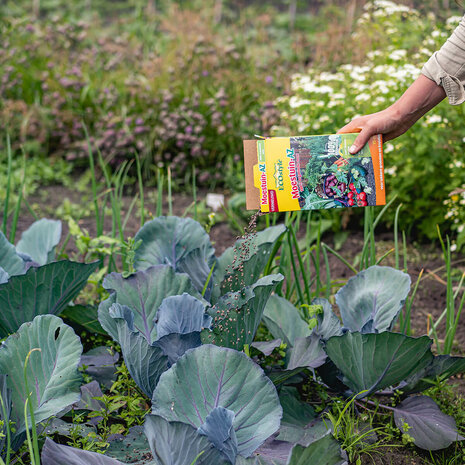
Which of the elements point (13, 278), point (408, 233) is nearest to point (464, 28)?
point (13, 278)

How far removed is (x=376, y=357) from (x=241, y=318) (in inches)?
13.6

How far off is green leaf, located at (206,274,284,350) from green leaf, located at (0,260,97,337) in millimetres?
418

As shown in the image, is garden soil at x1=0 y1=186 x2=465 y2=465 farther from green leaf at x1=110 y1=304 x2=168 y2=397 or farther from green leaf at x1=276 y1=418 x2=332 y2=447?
green leaf at x1=110 y1=304 x2=168 y2=397

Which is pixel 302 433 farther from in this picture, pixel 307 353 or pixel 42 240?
pixel 42 240

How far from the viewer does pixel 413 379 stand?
1551mm

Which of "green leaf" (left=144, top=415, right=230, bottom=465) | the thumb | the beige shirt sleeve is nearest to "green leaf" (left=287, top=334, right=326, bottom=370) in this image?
"green leaf" (left=144, top=415, right=230, bottom=465)

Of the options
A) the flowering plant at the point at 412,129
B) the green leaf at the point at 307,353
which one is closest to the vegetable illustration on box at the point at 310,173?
the green leaf at the point at 307,353

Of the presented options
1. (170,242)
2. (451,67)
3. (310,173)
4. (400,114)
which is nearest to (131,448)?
(170,242)

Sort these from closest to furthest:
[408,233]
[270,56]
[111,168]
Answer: [408,233], [111,168], [270,56]

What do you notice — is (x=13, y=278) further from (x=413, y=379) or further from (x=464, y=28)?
(x=464, y=28)

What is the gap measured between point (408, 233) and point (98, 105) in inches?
106

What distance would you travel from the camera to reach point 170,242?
1.80 m

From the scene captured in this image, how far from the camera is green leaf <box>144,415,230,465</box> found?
1.06 metres

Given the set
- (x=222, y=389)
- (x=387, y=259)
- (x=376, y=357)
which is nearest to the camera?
(x=222, y=389)
